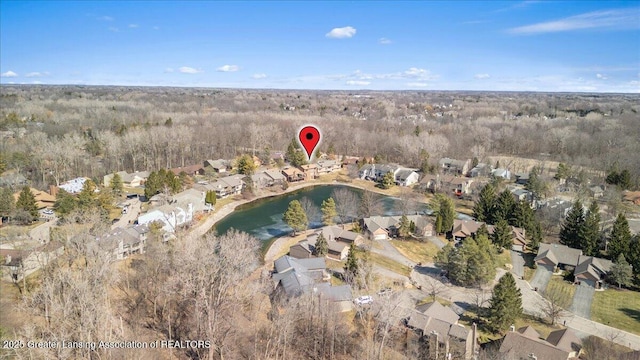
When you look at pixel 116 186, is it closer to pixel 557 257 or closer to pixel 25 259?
pixel 25 259

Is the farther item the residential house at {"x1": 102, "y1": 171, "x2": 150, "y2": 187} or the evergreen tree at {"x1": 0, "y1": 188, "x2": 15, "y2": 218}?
the residential house at {"x1": 102, "y1": 171, "x2": 150, "y2": 187}

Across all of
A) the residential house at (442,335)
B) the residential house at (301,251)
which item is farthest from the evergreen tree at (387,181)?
the residential house at (442,335)

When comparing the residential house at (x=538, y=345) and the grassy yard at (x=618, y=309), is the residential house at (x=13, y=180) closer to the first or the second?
the residential house at (x=538, y=345)

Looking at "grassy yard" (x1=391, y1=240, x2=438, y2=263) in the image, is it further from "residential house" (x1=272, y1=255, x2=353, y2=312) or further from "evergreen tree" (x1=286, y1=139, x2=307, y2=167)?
"evergreen tree" (x1=286, y1=139, x2=307, y2=167)

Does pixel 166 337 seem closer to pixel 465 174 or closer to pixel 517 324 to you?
pixel 517 324

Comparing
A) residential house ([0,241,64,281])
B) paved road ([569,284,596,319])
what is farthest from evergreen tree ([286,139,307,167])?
paved road ([569,284,596,319])

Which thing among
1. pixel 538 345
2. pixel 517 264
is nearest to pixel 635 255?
pixel 517 264
